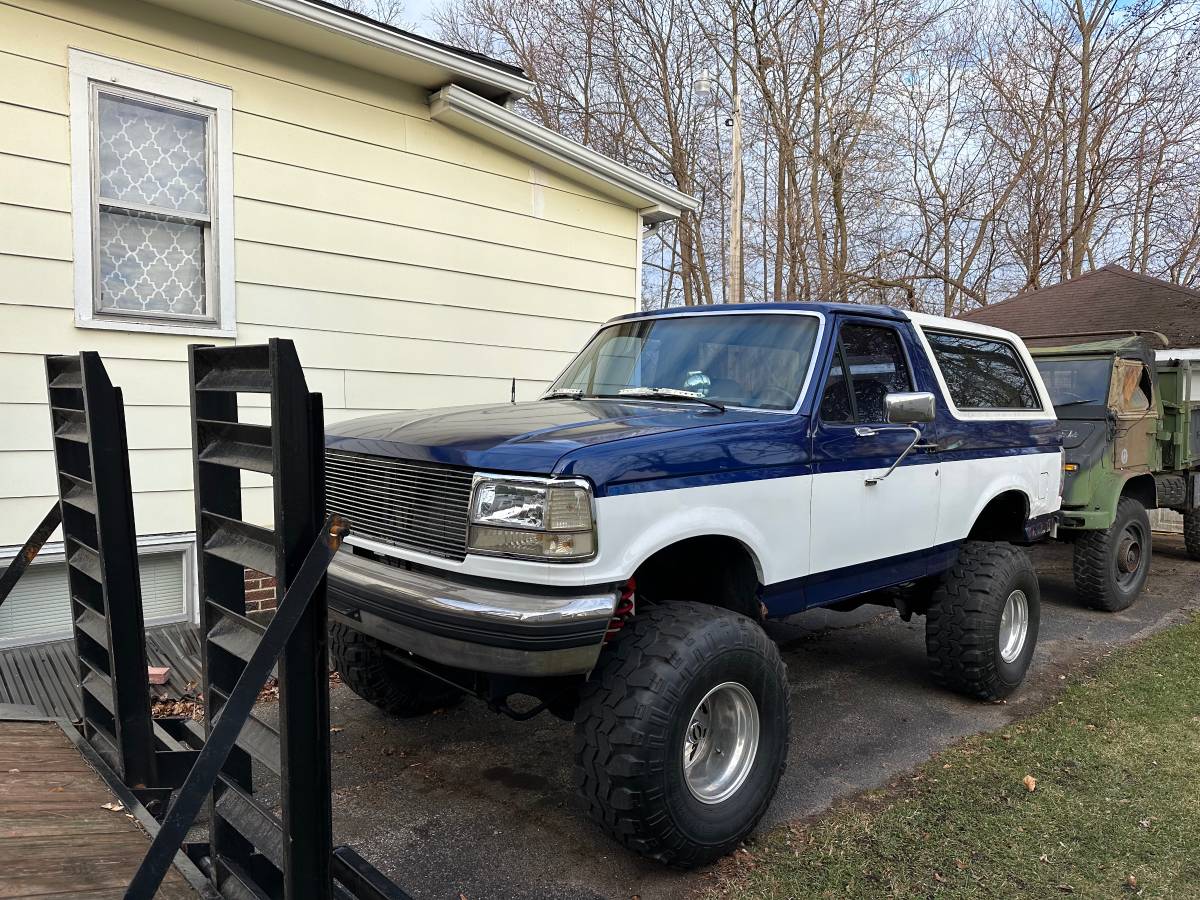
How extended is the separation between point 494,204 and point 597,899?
17.6 ft

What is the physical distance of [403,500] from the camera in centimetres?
324

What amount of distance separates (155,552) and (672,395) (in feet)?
11.7

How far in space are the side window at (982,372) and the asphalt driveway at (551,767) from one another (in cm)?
179

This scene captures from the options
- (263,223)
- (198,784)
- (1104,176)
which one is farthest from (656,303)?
(198,784)

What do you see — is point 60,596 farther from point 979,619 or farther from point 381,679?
point 979,619

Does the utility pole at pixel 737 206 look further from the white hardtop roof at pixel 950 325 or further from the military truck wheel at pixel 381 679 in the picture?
the military truck wheel at pixel 381 679

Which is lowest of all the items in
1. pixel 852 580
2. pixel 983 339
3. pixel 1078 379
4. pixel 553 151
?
pixel 852 580

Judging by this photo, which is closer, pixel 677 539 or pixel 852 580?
pixel 677 539

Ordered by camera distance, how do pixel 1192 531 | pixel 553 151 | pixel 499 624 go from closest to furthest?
pixel 499 624
pixel 553 151
pixel 1192 531

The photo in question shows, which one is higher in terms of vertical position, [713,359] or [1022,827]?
[713,359]

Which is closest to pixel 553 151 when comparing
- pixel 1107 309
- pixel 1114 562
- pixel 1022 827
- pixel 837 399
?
pixel 837 399

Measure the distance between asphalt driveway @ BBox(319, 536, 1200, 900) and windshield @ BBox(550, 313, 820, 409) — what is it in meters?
1.81

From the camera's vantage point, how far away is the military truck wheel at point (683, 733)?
9.40ft

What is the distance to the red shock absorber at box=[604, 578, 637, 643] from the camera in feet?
10.2
